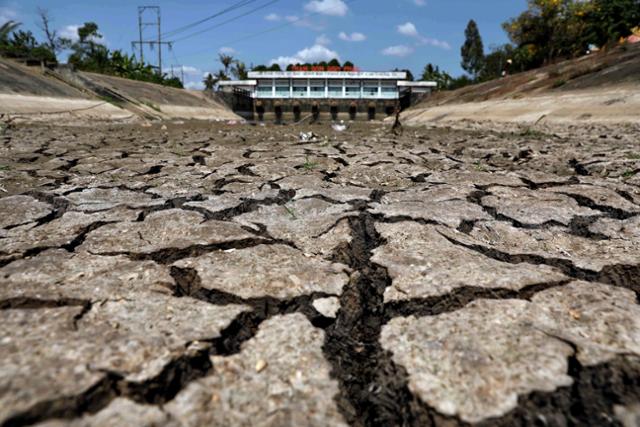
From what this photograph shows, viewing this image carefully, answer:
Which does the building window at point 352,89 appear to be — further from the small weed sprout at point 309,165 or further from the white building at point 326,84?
the small weed sprout at point 309,165

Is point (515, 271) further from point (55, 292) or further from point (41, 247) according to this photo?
point (41, 247)

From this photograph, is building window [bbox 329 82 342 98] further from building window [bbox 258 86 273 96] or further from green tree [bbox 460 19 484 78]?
green tree [bbox 460 19 484 78]

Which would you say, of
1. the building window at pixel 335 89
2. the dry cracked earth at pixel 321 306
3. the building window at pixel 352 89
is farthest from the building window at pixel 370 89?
the dry cracked earth at pixel 321 306

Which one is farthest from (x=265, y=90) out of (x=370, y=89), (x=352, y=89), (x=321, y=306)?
(x=321, y=306)

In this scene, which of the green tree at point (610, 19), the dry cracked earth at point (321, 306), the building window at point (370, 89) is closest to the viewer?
the dry cracked earth at point (321, 306)

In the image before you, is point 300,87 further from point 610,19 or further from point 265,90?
point 610,19

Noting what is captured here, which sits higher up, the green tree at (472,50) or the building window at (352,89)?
the green tree at (472,50)
